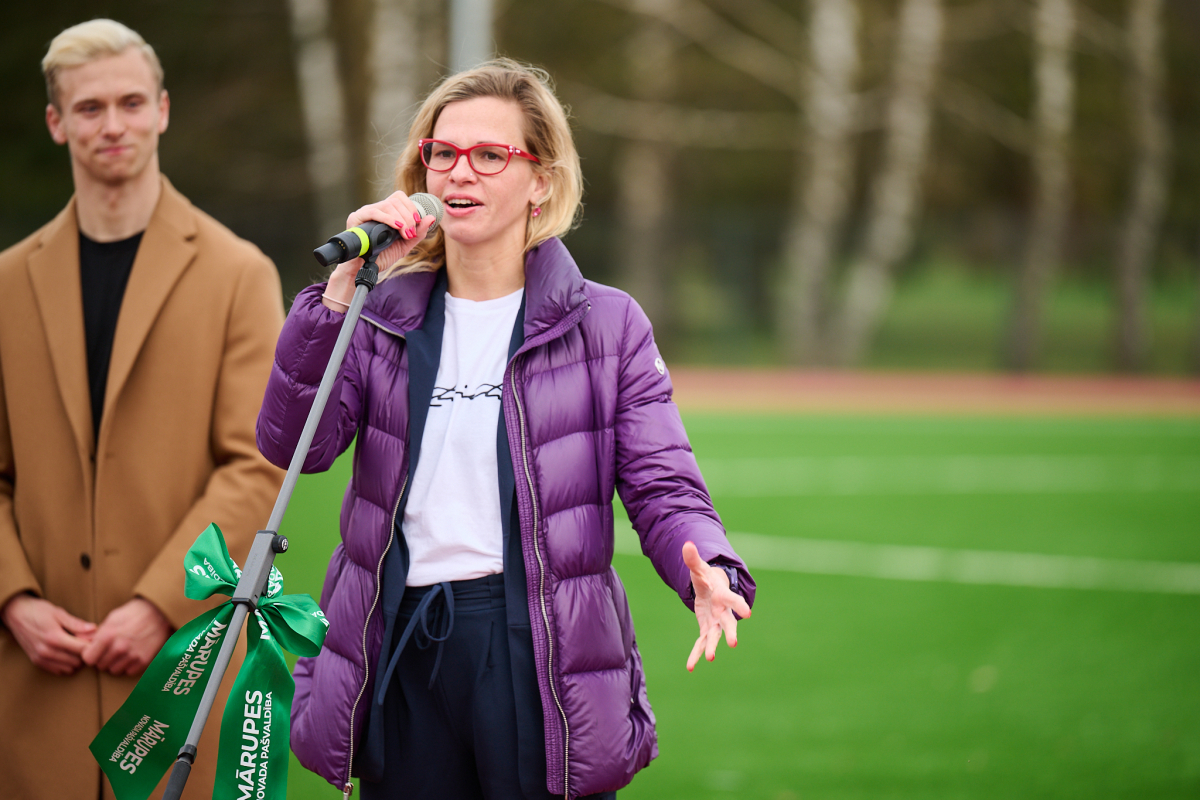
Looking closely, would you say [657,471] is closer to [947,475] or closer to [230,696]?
[230,696]

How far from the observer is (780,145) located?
1267 inches

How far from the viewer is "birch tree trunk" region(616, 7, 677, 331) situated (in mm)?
26609

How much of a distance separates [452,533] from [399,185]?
0.86 m

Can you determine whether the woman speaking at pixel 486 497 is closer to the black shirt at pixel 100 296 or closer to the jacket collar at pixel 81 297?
the jacket collar at pixel 81 297

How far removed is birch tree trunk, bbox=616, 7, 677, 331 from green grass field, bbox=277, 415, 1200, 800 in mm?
13138

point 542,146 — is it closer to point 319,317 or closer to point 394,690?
point 319,317

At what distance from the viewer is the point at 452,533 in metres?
2.62

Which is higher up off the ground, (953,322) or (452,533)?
(452,533)

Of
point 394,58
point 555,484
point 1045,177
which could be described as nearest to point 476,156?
point 555,484

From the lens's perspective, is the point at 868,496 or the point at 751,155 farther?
the point at 751,155

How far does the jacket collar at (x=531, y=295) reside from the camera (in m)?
2.67

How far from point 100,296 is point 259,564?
52.8 inches

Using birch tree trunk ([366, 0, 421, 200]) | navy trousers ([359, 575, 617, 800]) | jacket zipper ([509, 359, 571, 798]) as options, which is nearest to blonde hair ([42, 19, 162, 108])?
jacket zipper ([509, 359, 571, 798])

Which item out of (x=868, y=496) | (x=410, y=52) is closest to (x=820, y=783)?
(x=868, y=496)
